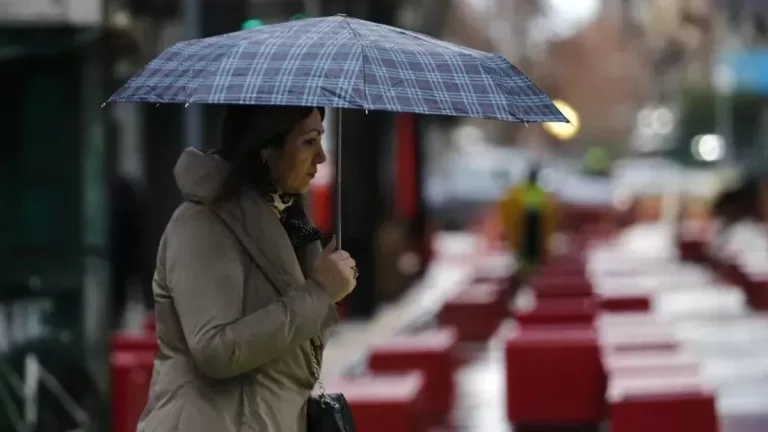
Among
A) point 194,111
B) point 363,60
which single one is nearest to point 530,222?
point 194,111

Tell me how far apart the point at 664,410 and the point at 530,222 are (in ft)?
47.7

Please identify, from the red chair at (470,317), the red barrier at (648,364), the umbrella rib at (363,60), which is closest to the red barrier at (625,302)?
the red chair at (470,317)

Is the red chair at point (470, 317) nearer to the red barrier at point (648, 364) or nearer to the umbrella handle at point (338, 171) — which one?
the red barrier at point (648, 364)

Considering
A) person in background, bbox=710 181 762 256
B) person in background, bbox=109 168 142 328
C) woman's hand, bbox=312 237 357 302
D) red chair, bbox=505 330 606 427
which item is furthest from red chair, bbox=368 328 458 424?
person in background, bbox=710 181 762 256

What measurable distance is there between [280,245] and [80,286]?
4.90m

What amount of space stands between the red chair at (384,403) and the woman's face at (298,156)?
4116mm

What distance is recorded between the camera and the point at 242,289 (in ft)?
13.5

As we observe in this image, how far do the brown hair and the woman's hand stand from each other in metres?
0.26

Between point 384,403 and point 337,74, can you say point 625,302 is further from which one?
point 337,74

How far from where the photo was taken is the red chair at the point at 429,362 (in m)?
11.1

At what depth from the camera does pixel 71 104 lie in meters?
8.87

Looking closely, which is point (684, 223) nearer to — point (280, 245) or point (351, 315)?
point (351, 315)

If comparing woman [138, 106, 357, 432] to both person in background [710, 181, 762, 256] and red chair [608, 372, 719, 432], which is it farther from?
person in background [710, 181, 762, 256]

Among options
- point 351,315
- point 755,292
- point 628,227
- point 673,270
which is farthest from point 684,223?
point 351,315
